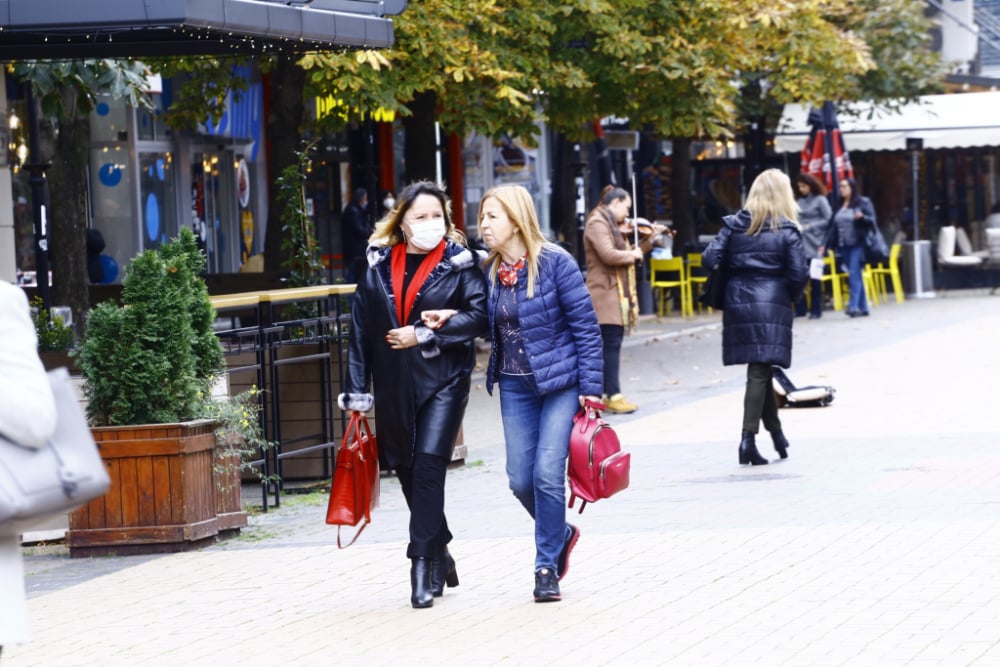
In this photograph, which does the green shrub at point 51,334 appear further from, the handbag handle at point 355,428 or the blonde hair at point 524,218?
the blonde hair at point 524,218

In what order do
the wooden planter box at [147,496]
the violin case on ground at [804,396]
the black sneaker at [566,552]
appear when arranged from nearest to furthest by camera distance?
the black sneaker at [566,552], the wooden planter box at [147,496], the violin case on ground at [804,396]

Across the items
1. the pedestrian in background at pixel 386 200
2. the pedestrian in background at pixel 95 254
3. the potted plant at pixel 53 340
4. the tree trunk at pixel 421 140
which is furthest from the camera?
the pedestrian in background at pixel 386 200

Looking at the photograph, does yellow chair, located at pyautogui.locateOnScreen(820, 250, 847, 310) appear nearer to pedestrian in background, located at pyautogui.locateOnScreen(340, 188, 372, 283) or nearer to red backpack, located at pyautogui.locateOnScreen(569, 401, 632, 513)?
pedestrian in background, located at pyautogui.locateOnScreen(340, 188, 372, 283)

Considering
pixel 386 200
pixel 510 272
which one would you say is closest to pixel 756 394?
pixel 510 272

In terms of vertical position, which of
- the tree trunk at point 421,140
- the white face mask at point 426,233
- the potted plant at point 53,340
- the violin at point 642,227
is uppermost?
the tree trunk at point 421,140

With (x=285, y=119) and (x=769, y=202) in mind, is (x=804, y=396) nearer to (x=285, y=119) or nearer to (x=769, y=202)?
(x=769, y=202)

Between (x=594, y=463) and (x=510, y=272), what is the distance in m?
0.90

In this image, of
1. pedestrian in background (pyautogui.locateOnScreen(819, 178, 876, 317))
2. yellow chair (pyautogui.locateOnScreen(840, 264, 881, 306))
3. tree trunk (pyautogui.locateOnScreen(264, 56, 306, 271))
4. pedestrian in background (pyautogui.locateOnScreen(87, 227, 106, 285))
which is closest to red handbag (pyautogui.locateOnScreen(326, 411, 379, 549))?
tree trunk (pyautogui.locateOnScreen(264, 56, 306, 271))

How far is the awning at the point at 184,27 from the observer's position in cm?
879

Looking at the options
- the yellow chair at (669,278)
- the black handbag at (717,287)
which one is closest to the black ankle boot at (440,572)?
the black handbag at (717,287)

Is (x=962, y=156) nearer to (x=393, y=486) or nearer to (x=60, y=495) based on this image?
(x=393, y=486)

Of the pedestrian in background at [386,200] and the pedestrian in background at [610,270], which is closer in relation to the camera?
the pedestrian in background at [610,270]

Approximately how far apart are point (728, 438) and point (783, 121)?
1684 centimetres

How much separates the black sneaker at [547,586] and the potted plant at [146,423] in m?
2.56
